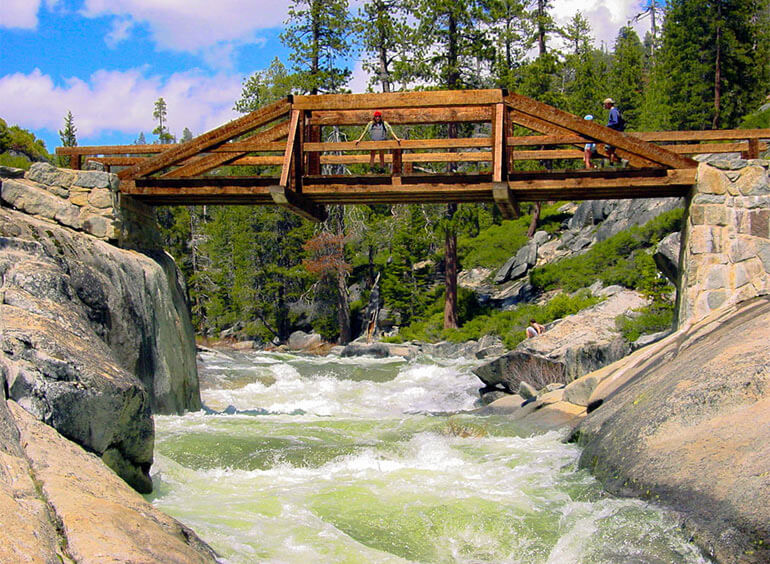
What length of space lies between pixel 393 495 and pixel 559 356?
904cm

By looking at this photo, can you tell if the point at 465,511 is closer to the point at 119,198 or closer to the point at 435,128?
the point at 119,198

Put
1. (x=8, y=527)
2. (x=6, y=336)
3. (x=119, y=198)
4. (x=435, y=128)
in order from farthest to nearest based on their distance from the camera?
1. (x=435, y=128)
2. (x=119, y=198)
3. (x=6, y=336)
4. (x=8, y=527)

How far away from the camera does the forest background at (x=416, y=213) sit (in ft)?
102

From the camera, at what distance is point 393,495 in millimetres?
7281

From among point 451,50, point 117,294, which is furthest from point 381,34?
point 117,294

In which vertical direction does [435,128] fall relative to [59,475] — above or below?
above

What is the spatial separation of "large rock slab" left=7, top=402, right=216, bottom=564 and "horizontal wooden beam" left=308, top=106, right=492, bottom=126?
7296 mm

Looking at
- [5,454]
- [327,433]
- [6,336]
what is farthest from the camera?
[327,433]

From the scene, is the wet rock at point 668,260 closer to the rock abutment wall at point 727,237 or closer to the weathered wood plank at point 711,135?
the rock abutment wall at point 727,237

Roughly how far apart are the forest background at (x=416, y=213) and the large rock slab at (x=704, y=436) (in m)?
18.9

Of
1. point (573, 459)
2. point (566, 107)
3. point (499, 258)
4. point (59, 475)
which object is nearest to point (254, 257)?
point (499, 258)

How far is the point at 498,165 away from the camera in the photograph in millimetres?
11062

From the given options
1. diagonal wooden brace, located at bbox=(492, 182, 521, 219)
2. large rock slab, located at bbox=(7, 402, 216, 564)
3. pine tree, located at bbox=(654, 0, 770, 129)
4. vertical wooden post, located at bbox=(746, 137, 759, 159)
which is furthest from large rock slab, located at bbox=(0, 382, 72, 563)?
pine tree, located at bbox=(654, 0, 770, 129)

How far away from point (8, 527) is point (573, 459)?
20.6 feet
